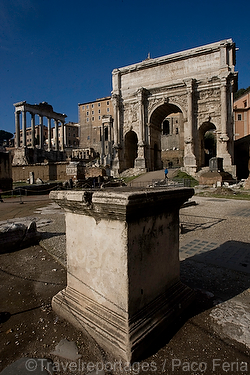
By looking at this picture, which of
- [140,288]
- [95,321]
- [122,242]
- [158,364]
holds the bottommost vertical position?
[158,364]

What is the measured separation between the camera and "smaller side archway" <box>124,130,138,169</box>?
2866cm

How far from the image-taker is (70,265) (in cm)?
253

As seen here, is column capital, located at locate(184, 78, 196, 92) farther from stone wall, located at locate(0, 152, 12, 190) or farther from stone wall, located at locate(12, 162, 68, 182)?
stone wall, located at locate(0, 152, 12, 190)

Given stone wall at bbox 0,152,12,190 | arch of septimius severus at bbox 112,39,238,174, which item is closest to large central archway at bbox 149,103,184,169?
arch of septimius severus at bbox 112,39,238,174

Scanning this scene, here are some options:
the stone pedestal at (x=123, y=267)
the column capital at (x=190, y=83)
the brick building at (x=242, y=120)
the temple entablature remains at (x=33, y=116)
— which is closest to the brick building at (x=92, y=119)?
the temple entablature remains at (x=33, y=116)

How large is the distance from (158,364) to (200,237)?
3.85 meters

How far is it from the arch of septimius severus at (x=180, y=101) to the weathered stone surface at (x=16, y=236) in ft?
68.5

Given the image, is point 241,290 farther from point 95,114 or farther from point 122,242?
point 95,114

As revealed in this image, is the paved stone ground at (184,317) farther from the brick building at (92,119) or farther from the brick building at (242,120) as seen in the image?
the brick building at (92,119)

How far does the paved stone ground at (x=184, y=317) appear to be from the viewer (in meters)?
1.78

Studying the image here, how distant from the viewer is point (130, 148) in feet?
96.6

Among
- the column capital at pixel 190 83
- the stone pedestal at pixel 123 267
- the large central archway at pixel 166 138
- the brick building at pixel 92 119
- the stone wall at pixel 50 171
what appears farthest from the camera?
the brick building at pixel 92 119

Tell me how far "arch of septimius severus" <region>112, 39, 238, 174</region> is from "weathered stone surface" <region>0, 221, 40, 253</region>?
20.9 metres

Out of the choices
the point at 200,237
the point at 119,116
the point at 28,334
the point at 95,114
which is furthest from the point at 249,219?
the point at 95,114
